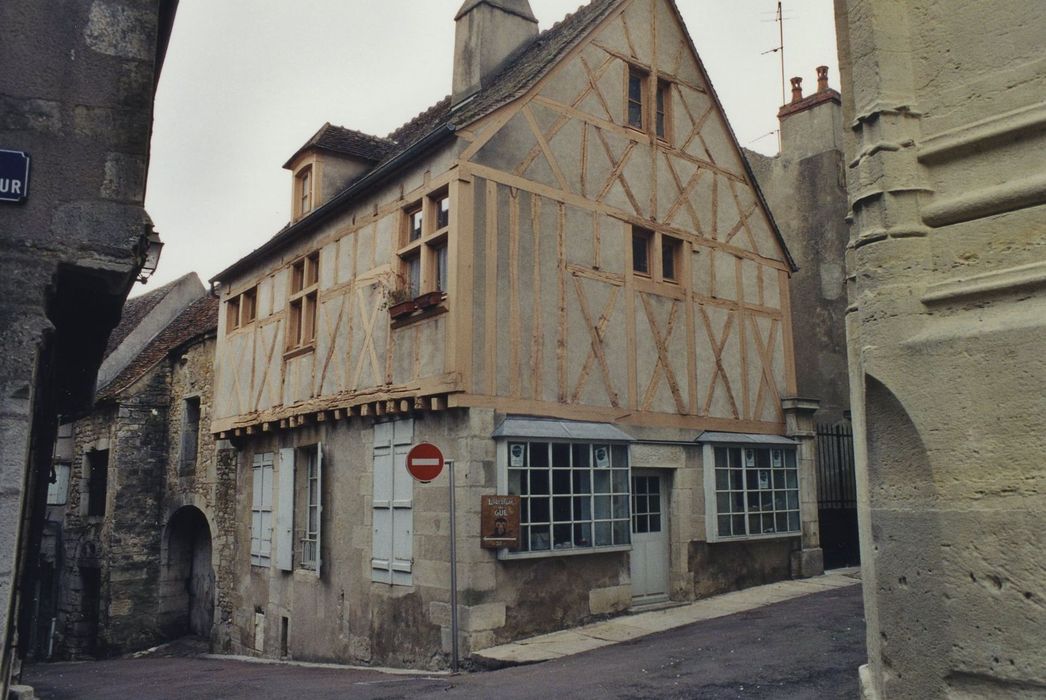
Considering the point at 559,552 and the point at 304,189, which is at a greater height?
the point at 304,189

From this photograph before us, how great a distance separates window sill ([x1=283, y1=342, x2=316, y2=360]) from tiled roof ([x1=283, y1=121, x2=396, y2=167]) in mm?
3144

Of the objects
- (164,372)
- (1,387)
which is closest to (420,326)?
(1,387)

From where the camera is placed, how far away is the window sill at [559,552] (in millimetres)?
8555

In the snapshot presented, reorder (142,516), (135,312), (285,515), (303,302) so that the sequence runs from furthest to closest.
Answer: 1. (135,312)
2. (142,516)
3. (303,302)
4. (285,515)

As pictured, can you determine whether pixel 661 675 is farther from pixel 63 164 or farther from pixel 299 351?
pixel 299 351

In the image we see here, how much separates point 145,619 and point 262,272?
24.9 feet

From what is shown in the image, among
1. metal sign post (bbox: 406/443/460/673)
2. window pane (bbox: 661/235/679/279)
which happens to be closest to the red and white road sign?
metal sign post (bbox: 406/443/460/673)

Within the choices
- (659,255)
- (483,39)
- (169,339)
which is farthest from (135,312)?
(659,255)

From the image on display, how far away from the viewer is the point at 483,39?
37.6 ft

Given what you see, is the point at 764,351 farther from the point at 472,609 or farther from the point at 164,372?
the point at 164,372

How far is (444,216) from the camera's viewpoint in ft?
31.1

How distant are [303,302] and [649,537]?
5785 millimetres

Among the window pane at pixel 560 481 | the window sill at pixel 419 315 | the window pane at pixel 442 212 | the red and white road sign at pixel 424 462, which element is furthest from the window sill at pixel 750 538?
the window pane at pixel 442 212

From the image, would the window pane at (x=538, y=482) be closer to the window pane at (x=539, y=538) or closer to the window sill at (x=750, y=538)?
the window pane at (x=539, y=538)
